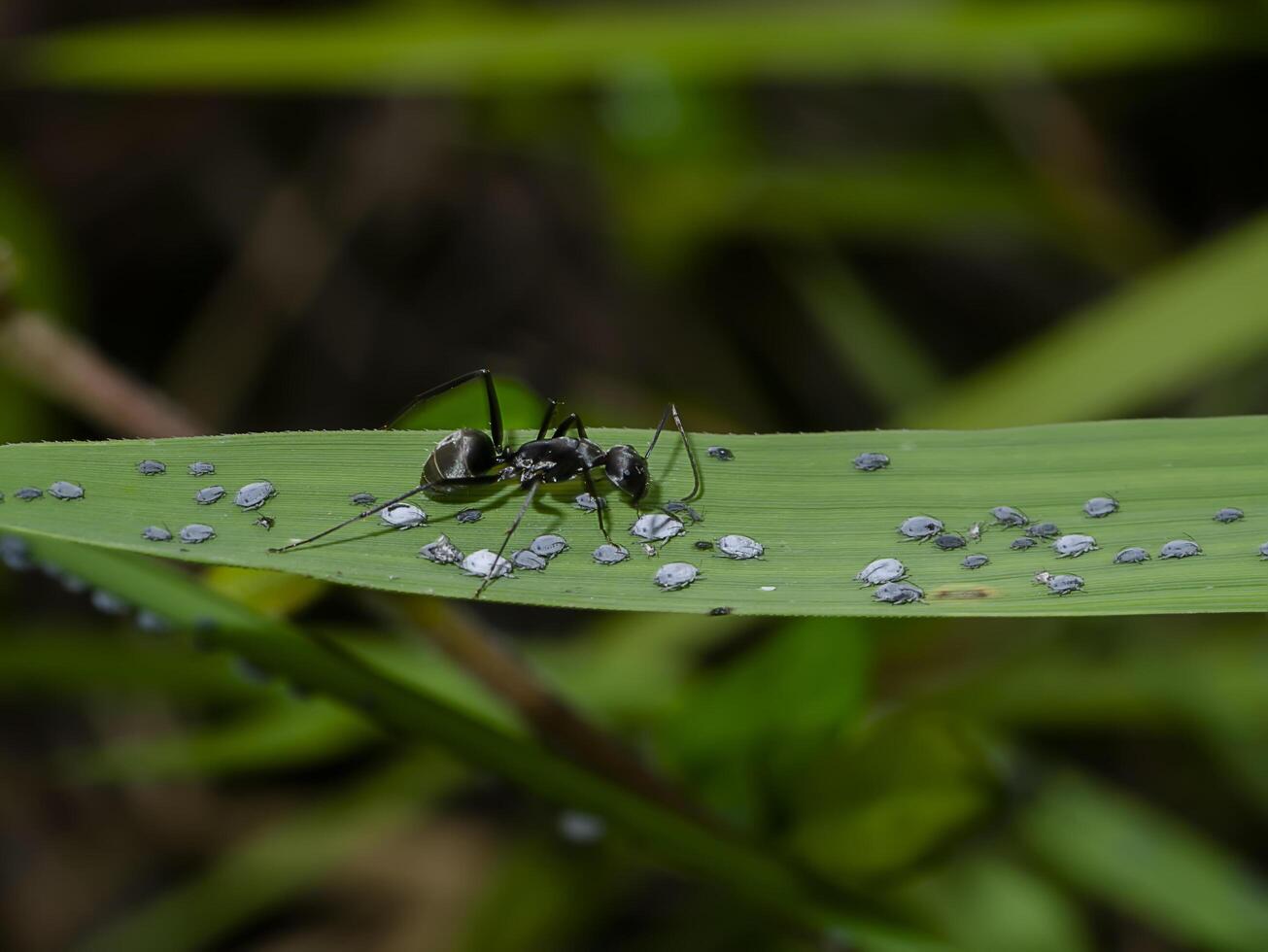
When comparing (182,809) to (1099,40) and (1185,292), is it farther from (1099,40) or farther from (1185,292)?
(1099,40)

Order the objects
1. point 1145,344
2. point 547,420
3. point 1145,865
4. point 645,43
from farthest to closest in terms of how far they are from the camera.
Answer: point 645,43
point 1145,344
point 1145,865
point 547,420

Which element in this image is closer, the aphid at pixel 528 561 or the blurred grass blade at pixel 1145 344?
the aphid at pixel 528 561

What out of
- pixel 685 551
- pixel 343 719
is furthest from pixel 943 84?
pixel 685 551

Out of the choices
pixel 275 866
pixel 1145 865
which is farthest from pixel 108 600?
pixel 1145 865

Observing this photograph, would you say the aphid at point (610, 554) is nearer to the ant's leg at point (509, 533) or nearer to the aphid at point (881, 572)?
the ant's leg at point (509, 533)

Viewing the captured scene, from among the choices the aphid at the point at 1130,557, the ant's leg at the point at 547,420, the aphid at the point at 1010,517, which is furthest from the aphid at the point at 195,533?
the aphid at the point at 1130,557

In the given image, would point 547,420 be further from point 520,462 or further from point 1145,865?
point 1145,865

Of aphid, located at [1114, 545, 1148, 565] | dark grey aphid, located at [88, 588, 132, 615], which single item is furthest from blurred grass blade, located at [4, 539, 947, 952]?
aphid, located at [1114, 545, 1148, 565]
